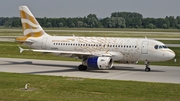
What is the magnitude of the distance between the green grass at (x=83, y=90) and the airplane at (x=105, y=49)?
7.48 meters

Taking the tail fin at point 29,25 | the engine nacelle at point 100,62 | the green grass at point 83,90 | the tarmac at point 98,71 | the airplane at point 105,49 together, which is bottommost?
the tarmac at point 98,71

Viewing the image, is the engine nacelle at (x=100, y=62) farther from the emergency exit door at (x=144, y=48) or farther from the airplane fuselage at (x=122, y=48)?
the emergency exit door at (x=144, y=48)

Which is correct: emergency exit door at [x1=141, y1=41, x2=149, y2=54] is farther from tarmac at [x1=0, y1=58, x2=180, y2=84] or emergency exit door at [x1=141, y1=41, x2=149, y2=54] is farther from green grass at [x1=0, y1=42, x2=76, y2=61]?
green grass at [x1=0, y1=42, x2=76, y2=61]

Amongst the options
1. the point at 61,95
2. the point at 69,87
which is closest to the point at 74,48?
the point at 69,87

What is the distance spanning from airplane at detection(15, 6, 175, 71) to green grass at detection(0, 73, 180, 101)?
24.5 ft

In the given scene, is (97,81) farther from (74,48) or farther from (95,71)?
(74,48)

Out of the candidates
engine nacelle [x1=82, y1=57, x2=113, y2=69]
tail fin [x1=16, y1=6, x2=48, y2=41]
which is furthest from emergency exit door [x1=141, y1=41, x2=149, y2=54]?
tail fin [x1=16, y1=6, x2=48, y2=41]

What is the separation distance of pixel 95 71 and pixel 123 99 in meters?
15.0

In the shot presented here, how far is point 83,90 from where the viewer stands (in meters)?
26.6

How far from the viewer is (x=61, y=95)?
24969 millimetres

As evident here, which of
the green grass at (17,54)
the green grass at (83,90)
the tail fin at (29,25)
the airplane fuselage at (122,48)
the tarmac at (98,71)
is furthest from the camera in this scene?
the green grass at (17,54)

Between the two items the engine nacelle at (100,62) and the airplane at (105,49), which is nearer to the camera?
the engine nacelle at (100,62)

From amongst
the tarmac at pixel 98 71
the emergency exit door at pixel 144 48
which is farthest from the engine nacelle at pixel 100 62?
the emergency exit door at pixel 144 48

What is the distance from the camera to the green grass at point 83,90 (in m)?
24.1
